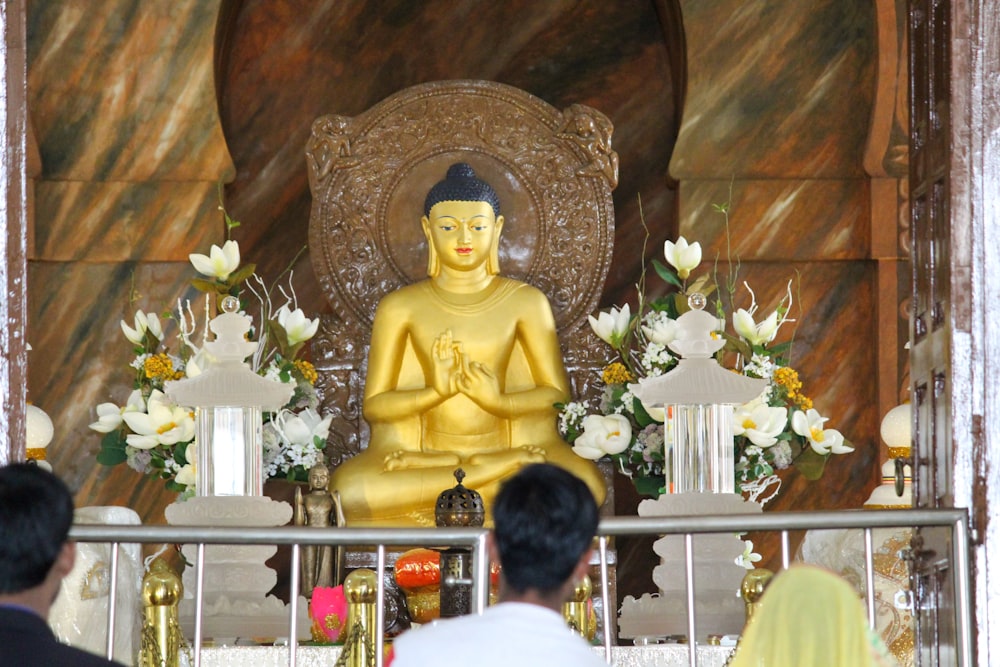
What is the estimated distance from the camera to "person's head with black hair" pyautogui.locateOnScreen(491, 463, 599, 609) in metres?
2.54

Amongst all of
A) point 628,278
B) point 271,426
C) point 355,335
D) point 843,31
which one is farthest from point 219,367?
point 843,31

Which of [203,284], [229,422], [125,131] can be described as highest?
[125,131]

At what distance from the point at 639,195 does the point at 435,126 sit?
1.04 m

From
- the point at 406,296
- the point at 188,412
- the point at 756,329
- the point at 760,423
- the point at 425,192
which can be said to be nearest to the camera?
the point at 760,423

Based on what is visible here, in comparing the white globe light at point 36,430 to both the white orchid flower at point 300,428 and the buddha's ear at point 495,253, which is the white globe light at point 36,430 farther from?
the buddha's ear at point 495,253

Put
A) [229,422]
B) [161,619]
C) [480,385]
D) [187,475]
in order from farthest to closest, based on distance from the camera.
Result: [480,385], [187,475], [229,422], [161,619]

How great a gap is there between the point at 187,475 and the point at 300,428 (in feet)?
1.70

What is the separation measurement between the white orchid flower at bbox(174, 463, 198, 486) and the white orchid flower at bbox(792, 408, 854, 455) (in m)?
2.11

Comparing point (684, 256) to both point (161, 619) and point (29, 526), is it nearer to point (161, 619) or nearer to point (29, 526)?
point (161, 619)

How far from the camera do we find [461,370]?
696 centimetres

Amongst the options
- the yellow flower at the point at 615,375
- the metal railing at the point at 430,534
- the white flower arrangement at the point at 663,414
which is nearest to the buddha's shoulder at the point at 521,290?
the white flower arrangement at the point at 663,414

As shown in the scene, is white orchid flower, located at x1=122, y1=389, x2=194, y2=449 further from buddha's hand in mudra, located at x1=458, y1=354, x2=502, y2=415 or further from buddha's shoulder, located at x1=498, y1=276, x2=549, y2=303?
buddha's shoulder, located at x1=498, y1=276, x2=549, y2=303

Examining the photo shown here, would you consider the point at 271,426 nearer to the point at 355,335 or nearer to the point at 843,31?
the point at 355,335

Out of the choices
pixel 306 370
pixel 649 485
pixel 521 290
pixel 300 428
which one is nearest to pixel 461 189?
pixel 521 290
